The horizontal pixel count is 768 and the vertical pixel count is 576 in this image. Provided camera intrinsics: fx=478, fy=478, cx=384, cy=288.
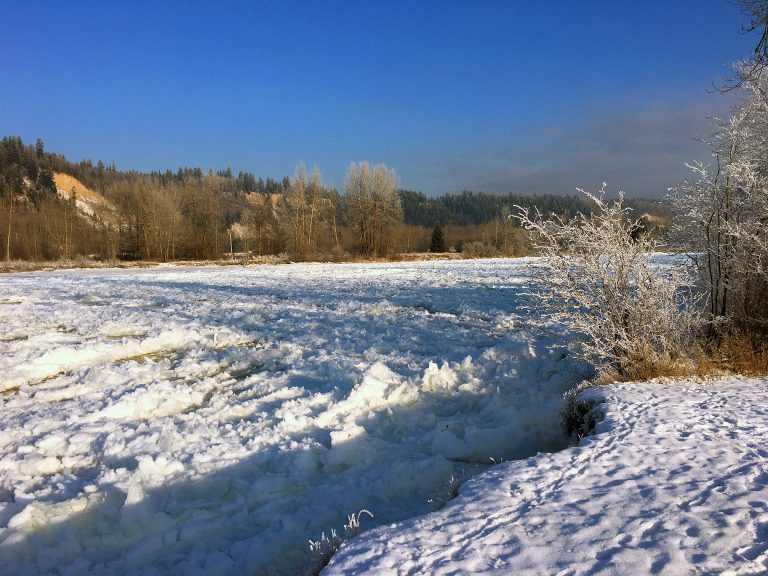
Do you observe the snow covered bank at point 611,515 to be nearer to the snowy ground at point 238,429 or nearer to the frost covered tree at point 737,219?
the snowy ground at point 238,429

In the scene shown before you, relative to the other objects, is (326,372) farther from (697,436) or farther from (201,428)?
(697,436)

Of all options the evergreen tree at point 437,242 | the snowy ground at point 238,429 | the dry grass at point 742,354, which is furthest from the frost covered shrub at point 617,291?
the evergreen tree at point 437,242

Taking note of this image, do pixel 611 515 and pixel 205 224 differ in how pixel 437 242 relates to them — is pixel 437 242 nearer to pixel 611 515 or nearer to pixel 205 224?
pixel 205 224

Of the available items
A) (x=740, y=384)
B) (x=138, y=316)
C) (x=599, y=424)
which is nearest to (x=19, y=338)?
(x=138, y=316)

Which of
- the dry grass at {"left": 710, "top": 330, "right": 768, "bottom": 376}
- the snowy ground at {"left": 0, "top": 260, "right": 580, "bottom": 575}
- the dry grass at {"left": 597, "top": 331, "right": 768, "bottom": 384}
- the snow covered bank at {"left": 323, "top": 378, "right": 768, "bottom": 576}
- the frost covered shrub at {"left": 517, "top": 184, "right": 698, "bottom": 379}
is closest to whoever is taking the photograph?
the snow covered bank at {"left": 323, "top": 378, "right": 768, "bottom": 576}

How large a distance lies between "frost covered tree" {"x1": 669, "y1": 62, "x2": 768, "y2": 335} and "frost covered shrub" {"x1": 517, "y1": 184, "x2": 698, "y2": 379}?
4.25 feet

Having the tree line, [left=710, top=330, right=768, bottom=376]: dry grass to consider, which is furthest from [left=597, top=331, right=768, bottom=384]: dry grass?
the tree line

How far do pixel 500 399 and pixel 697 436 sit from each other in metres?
3.05

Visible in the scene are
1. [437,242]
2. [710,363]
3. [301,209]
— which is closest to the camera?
[710,363]

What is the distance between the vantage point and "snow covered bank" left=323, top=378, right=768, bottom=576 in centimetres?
292

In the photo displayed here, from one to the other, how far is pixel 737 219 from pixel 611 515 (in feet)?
26.0

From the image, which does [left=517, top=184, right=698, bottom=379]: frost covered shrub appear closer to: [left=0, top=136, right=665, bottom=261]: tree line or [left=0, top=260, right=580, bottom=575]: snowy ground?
[left=0, top=260, right=580, bottom=575]: snowy ground

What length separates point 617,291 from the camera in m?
7.75

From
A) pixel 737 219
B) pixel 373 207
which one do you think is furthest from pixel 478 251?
pixel 737 219
